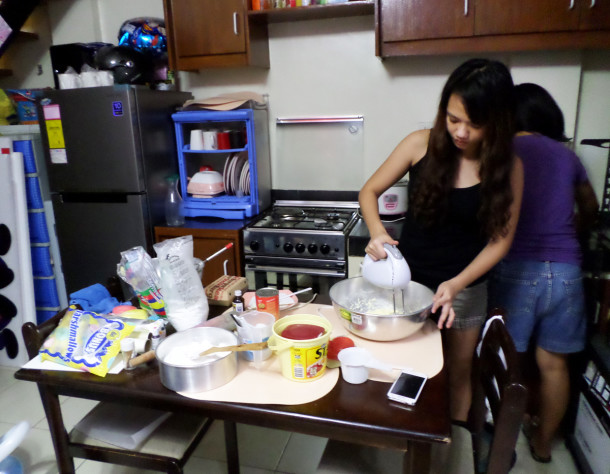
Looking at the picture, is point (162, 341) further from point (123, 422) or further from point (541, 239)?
point (541, 239)

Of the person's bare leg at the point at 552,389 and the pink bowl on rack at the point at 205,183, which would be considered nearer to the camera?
the person's bare leg at the point at 552,389

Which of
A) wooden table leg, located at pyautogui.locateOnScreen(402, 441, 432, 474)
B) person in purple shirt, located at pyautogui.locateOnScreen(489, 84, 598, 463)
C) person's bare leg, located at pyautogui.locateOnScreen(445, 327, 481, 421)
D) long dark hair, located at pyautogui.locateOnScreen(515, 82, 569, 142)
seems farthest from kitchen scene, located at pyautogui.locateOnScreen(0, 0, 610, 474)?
long dark hair, located at pyautogui.locateOnScreen(515, 82, 569, 142)

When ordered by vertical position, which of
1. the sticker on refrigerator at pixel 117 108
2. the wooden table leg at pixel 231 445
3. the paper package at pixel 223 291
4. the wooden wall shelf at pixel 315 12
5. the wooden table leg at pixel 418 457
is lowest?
the wooden table leg at pixel 231 445

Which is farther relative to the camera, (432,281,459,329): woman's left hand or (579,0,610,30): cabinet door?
(579,0,610,30): cabinet door

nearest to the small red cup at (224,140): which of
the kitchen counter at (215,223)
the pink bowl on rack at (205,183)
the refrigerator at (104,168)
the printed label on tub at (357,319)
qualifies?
the pink bowl on rack at (205,183)

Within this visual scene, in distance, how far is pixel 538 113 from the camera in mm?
1615

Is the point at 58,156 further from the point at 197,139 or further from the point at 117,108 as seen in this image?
the point at 197,139

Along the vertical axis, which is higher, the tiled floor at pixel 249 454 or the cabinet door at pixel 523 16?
the cabinet door at pixel 523 16

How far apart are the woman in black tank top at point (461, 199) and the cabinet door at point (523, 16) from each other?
0.94 meters

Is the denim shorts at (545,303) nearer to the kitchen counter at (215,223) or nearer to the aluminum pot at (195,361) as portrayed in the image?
the aluminum pot at (195,361)

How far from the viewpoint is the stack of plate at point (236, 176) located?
264 cm

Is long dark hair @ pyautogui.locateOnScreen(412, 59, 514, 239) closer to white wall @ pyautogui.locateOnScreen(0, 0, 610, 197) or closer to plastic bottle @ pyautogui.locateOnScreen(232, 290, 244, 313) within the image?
plastic bottle @ pyautogui.locateOnScreen(232, 290, 244, 313)

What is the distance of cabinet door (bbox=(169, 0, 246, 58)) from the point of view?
2379 mm

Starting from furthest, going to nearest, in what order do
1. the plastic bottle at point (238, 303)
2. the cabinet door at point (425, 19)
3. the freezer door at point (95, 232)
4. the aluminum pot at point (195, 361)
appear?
1. the freezer door at point (95, 232)
2. the cabinet door at point (425, 19)
3. the plastic bottle at point (238, 303)
4. the aluminum pot at point (195, 361)
